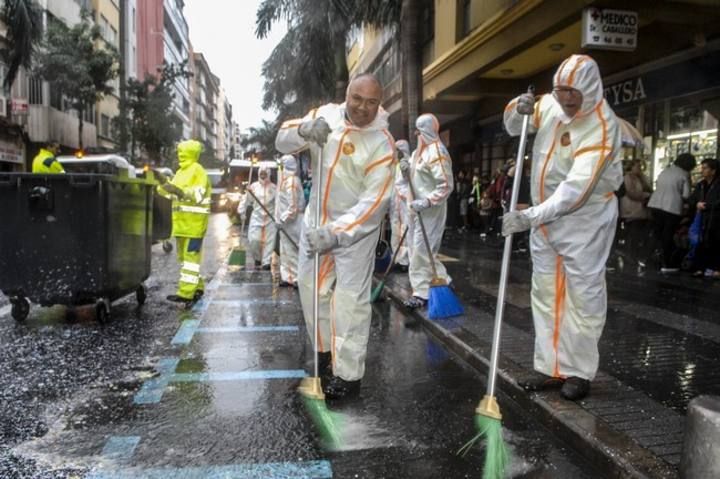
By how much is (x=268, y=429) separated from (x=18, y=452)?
1.25 m

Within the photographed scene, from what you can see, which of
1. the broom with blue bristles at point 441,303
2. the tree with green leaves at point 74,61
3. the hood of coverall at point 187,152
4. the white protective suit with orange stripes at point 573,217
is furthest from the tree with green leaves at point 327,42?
the white protective suit with orange stripes at point 573,217

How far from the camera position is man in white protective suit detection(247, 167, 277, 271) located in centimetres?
1045

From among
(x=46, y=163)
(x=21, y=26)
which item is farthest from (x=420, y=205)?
(x=21, y=26)

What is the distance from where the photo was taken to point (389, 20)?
51.3 feet

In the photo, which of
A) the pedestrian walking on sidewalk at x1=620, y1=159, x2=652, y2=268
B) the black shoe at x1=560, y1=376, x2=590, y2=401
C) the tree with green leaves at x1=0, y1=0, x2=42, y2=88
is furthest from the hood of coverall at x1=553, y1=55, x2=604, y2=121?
the tree with green leaves at x1=0, y1=0, x2=42, y2=88

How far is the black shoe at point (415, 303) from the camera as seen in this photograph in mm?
6898

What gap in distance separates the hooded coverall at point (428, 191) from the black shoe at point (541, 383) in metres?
2.76

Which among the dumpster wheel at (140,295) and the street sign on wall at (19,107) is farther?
the street sign on wall at (19,107)

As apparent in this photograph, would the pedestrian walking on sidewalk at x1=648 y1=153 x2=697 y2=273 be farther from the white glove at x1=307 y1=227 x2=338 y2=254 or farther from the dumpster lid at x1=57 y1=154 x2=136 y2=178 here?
the dumpster lid at x1=57 y1=154 x2=136 y2=178

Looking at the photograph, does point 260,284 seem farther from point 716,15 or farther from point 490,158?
point 490,158

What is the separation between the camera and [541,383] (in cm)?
404

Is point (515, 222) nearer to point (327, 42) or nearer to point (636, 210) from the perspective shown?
point (636, 210)

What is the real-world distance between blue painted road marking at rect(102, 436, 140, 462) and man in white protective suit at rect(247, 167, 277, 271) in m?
7.02

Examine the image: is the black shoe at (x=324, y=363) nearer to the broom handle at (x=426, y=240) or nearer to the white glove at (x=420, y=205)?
the broom handle at (x=426, y=240)
